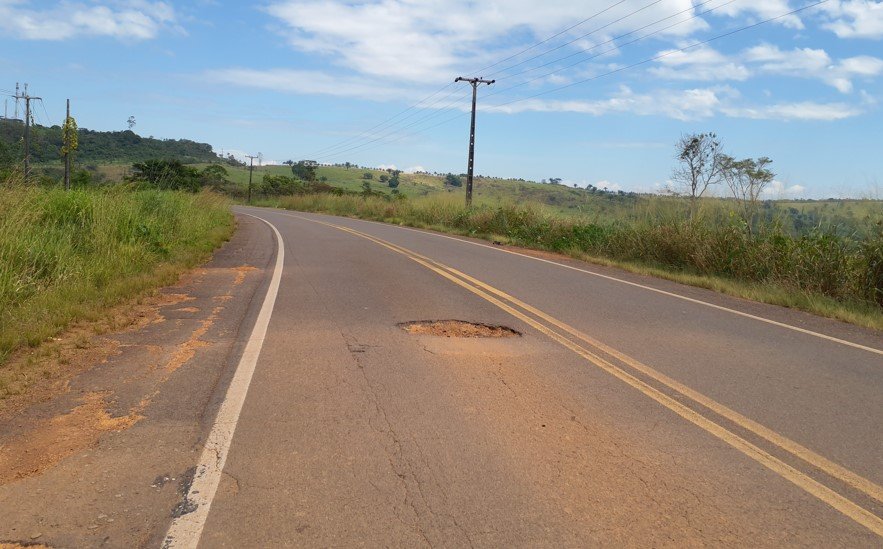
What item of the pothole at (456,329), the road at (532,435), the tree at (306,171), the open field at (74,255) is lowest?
the road at (532,435)

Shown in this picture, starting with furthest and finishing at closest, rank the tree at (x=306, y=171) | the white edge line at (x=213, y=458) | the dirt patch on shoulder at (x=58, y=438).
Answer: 1. the tree at (x=306, y=171)
2. the dirt patch on shoulder at (x=58, y=438)
3. the white edge line at (x=213, y=458)

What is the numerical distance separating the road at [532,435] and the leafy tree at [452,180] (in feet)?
373

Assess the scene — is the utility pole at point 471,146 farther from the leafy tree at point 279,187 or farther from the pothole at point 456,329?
the leafy tree at point 279,187

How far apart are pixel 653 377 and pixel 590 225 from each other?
15.1 meters

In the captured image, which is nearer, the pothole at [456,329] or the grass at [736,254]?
the pothole at [456,329]

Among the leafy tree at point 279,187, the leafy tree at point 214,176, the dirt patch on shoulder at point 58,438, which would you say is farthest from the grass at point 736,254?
the leafy tree at point 279,187

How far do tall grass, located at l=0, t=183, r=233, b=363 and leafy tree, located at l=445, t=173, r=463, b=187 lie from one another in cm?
10610

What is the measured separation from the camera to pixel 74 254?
34.7 feet

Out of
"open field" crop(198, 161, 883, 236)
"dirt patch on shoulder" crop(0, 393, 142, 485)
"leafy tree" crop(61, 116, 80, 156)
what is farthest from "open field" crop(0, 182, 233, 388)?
"leafy tree" crop(61, 116, 80, 156)

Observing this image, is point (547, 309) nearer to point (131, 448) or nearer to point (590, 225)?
point (131, 448)

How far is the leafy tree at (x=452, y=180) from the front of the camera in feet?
400

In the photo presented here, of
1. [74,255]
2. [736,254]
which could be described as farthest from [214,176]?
[736,254]

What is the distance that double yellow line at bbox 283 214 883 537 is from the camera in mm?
3955

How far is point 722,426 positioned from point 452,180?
125307mm
